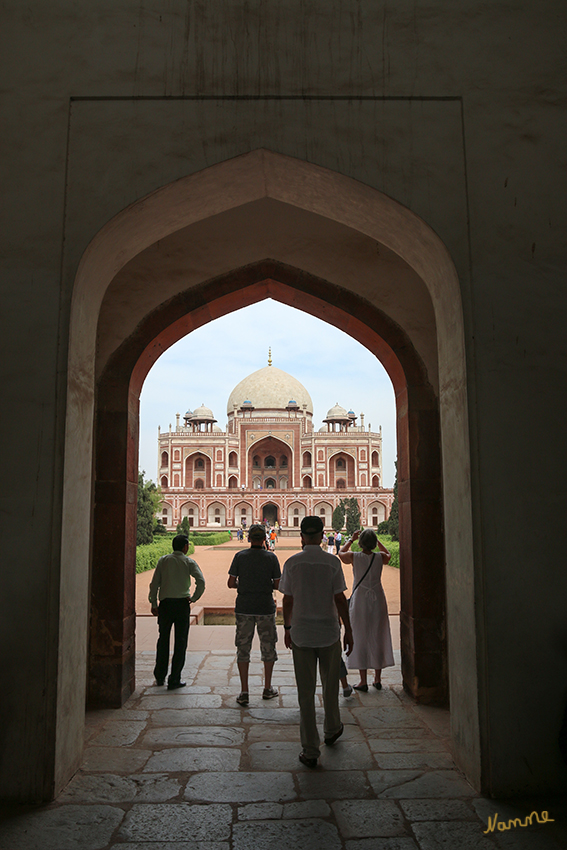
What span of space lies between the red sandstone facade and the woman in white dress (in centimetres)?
3261

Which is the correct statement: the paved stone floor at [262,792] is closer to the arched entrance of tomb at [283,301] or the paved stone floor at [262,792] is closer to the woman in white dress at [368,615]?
the woman in white dress at [368,615]

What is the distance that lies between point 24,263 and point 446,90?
7.03ft

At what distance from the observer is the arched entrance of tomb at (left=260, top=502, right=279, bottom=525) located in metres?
38.1

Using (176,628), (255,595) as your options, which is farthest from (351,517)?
(255,595)

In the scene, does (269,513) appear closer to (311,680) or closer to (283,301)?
(283,301)

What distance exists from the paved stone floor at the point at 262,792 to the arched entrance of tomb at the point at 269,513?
34.4 metres

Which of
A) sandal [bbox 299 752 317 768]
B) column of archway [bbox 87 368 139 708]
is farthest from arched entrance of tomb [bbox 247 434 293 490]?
sandal [bbox 299 752 317 768]

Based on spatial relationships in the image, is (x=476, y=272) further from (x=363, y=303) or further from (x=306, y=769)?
(x=306, y=769)

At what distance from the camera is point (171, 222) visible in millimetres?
3355

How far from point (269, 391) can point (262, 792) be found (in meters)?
39.9

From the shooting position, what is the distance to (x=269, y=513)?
38.7 meters

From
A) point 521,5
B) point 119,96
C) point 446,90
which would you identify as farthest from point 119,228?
point 521,5
